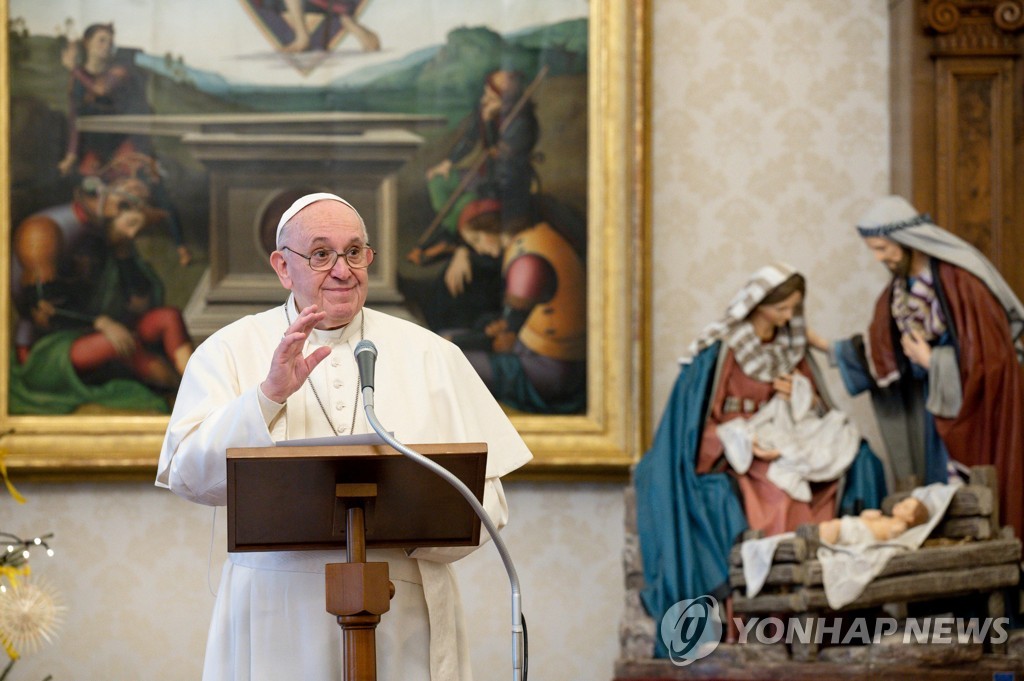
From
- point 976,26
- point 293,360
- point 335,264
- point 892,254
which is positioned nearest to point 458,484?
point 293,360

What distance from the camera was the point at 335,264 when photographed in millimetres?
3035

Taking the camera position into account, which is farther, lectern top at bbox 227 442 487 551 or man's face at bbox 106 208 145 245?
man's face at bbox 106 208 145 245

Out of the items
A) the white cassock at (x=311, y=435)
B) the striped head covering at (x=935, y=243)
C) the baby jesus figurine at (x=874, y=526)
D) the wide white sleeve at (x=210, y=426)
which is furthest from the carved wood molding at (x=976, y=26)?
the wide white sleeve at (x=210, y=426)

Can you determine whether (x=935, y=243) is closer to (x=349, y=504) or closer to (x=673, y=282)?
(x=673, y=282)

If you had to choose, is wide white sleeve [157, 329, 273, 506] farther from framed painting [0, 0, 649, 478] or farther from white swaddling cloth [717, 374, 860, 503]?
framed painting [0, 0, 649, 478]

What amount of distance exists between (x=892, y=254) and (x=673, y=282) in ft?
3.64

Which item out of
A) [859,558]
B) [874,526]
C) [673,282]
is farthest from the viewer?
[673,282]

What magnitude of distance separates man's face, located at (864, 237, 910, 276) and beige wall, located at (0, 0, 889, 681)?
809 mm

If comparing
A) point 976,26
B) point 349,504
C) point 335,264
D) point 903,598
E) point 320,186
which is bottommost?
point 903,598

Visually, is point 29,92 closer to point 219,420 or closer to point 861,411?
point 219,420

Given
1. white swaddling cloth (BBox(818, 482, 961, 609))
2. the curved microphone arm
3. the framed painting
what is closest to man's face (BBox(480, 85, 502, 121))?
the framed painting

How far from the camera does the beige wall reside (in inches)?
218

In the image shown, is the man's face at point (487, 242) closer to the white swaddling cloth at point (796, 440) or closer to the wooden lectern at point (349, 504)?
the white swaddling cloth at point (796, 440)

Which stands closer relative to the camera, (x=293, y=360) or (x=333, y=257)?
(x=293, y=360)
